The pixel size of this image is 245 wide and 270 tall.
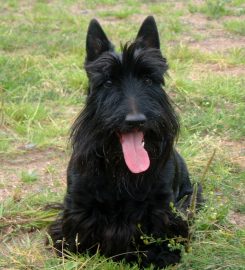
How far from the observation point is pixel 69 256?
3414 mm

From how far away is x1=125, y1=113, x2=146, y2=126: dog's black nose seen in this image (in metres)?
2.93

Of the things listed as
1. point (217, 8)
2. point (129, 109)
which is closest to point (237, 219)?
point (129, 109)

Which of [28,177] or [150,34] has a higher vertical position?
[150,34]

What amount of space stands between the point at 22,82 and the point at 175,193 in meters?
2.94

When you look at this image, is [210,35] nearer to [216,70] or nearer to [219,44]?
[219,44]

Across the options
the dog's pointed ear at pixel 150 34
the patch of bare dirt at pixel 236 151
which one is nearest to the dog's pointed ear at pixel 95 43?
the dog's pointed ear at pixel 150 34

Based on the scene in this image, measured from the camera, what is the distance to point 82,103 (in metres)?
5.88

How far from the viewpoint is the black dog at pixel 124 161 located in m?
3.07

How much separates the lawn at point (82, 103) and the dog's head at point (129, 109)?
40cm

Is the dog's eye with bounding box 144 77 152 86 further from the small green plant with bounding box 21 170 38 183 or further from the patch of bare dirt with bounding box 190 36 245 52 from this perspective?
the patch of bare dirt with bounding box 190 36 245 52

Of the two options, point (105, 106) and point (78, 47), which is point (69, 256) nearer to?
point (105, 106)

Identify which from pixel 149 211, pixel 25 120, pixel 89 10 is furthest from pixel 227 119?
pixel 89 10

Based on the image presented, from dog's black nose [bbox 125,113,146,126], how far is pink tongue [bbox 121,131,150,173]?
14cm

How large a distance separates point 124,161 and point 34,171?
1.58 m
